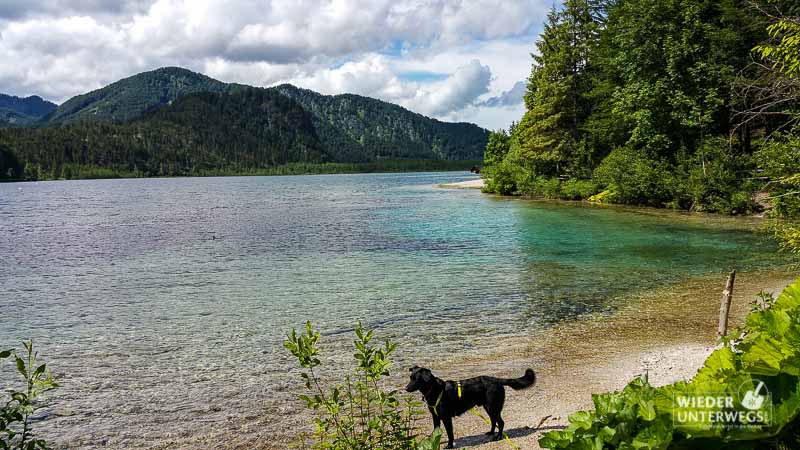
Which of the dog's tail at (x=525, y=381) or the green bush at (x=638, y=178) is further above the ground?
the green bush at (x=638, y=178)

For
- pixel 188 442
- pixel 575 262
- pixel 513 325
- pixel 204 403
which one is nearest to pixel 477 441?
pixel 188 442

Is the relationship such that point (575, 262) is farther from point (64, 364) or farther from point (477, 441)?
point (64, 364)

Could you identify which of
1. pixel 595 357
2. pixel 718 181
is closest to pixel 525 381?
pixel 595 357

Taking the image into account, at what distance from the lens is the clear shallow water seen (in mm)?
11094

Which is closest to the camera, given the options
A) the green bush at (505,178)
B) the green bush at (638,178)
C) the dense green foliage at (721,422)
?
the dense green foliage at (721,422)

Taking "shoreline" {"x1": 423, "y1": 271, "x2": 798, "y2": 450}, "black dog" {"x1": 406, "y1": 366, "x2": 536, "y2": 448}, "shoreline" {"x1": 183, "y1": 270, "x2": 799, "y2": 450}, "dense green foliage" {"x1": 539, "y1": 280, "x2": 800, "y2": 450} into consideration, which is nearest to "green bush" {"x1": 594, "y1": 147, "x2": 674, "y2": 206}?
"shoreline" {"x1": 183, "y1": 270, "x2": 799, "y2": 450}

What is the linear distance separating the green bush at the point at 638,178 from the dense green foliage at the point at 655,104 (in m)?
0.11

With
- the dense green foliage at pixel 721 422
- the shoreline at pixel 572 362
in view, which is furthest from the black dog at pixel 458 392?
the dense green foliage at pixel 721 422

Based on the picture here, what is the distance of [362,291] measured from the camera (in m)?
20.4

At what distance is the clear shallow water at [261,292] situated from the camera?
11.1 meters

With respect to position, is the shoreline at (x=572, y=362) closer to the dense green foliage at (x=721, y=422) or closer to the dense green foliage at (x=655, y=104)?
the dense green foliage at (x=721, y=422)

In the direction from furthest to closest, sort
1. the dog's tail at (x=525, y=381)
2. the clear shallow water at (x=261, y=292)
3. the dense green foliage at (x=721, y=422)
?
the clear shallow water at (x=261, y=292)
the dog's tail at (x=525, y=381)
the dense green foliage at (x=721, y=422)

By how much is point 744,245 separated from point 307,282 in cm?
2268

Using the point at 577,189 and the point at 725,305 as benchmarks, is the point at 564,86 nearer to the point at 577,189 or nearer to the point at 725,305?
the point at 577,189
